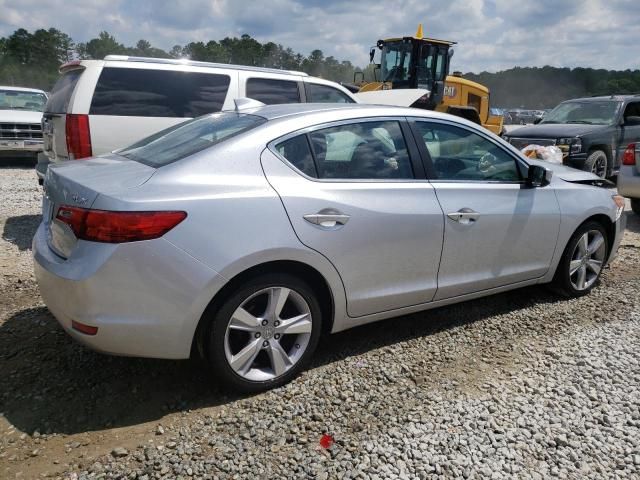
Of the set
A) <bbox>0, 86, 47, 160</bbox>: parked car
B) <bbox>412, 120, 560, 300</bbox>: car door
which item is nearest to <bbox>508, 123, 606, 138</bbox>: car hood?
<bbox>412, 120, 560, 300</bbox>: car door

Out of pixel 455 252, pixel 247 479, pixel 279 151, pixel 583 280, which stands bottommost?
pixel 247 479

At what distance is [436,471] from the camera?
2.48 meters

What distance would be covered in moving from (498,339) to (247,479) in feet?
7.32

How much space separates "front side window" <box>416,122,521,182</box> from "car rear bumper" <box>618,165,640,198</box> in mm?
4795

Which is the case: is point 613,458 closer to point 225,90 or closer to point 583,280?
point 583,280

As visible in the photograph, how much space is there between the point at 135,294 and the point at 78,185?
699 millimetres

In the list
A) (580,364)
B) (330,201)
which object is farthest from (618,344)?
(330,201)

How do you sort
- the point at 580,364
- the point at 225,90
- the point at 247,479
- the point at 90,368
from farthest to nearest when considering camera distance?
1. the point at 225,90
2. the point at 580,364
3. the point at 90,368
4. the point at 247,479

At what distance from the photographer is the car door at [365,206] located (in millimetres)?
3020

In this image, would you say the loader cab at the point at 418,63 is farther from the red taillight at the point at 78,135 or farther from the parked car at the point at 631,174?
the red taillight at the point at 78,135

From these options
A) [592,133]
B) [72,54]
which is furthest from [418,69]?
[72,54]

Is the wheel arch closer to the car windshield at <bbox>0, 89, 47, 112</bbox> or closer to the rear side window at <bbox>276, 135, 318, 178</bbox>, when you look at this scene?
the rear side window at <bbox>276, 135, 318, 178</bbox>

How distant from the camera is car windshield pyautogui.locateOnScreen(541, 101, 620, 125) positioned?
1078 centimetres

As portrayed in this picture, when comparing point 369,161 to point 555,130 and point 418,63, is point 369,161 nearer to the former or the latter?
point 555,130
